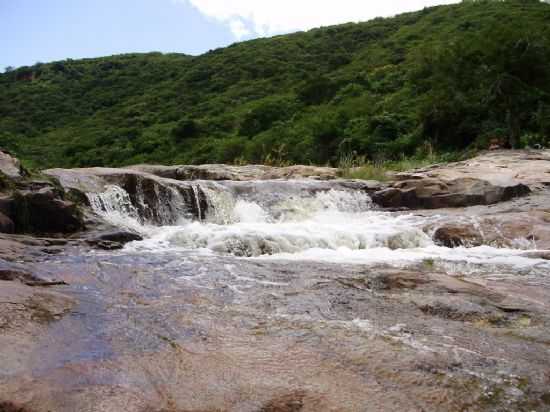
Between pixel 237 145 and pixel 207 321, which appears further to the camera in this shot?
pixel 237 145

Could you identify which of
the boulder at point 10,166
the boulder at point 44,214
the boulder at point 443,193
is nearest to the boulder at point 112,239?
the boulder at point 44,214

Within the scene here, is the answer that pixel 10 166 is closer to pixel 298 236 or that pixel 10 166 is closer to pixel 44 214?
pixel 44 214

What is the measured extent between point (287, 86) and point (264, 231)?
2738cm

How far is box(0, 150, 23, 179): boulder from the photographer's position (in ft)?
24.9

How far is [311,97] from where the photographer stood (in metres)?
29.6

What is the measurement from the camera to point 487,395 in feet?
8.23

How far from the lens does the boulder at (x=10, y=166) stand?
7.58 metres

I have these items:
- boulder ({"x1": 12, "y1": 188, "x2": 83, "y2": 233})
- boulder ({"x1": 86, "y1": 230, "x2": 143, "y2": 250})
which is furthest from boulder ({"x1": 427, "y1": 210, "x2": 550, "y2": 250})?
boulder ({"x1": 12, "y1": 188, "x2": 83, "y2": 233})

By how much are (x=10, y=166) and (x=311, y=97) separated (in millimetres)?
23178

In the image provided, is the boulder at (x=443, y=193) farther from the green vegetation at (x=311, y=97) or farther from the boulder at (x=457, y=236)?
the boulder at (x=457, y=236)

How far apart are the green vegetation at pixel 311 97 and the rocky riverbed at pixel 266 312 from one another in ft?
23.5

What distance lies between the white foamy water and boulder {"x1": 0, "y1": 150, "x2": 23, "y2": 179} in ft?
4.25

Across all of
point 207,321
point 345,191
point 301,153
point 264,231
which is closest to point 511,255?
point 264,231

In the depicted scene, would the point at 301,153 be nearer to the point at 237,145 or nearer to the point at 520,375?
the point at 237,145
